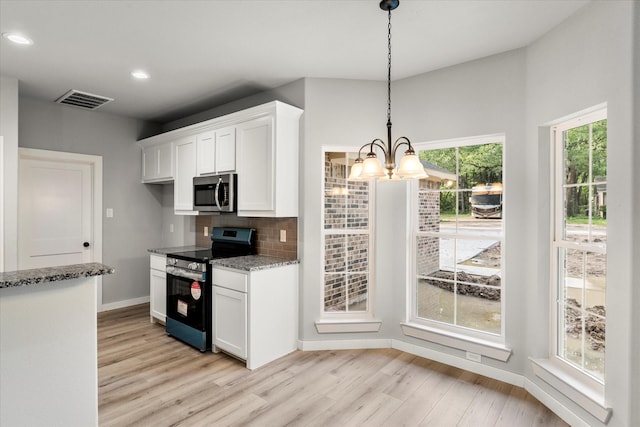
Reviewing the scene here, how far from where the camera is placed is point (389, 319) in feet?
11.3

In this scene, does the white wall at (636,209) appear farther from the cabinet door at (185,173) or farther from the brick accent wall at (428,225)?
the cabinet door at (185,173)

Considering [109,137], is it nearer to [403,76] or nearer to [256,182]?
[256,182]

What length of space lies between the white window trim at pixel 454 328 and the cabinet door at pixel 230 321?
1542 mm

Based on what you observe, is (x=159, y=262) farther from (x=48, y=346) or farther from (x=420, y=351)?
(x=420, y=351)

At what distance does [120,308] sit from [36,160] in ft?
7.06

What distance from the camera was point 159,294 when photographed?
4027mm

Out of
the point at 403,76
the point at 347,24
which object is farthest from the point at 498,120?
the point at 347,24

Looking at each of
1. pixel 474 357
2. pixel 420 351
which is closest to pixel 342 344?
pixel 420 351

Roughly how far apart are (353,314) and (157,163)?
10.8 feet

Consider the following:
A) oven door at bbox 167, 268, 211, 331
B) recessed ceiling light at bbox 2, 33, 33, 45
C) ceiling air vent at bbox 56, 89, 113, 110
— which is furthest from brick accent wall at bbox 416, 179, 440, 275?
ceiling air vent at bbox 56, 89, 113, 110

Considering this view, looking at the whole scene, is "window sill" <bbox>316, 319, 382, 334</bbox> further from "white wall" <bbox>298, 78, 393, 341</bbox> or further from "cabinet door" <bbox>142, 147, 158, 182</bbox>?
"cabinet door" <bbox>142, 147, 158, 182</bbox>

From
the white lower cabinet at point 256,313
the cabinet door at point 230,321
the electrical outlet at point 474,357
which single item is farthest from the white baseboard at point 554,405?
the cabinet door at point 230,321

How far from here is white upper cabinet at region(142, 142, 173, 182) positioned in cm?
447

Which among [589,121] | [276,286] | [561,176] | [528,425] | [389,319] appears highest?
[589,121]
